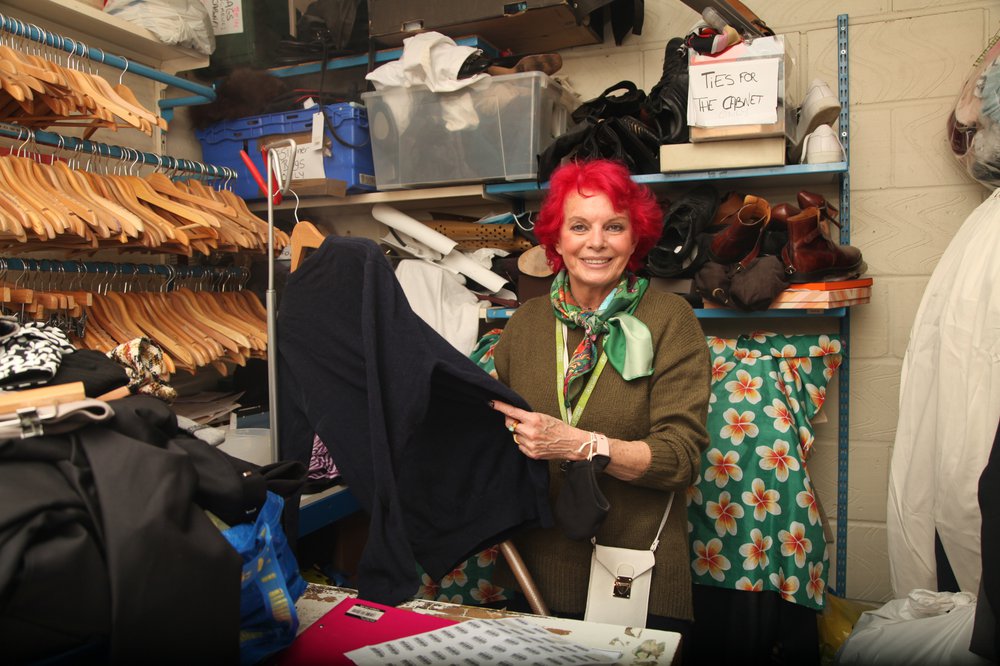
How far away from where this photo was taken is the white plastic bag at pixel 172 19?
2428 millimetres

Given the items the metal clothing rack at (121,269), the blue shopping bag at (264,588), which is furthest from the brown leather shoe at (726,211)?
the blue shopping bag at (264,588)

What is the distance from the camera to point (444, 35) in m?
2.54

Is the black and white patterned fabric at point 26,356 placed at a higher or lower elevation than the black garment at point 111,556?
higher

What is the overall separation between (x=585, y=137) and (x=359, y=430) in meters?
1.29

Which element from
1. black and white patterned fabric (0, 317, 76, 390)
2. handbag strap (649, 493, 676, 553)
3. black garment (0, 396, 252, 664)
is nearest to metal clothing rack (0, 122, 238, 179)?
black and white patterned fabric (0, 317, 76, 390)

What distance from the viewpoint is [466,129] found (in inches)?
98.5

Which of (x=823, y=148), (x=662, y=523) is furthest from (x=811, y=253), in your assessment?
(x=662, y=523)

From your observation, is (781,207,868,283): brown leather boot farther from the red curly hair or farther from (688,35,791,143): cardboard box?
the red curly hair

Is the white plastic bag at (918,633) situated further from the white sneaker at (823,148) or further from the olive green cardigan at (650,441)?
the white sneaker at (823,148)

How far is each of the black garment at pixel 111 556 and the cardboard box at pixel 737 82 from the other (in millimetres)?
1778

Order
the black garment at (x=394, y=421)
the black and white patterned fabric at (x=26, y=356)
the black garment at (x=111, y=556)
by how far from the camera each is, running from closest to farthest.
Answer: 1. the black garment at (x=111, y=556)
2. the black and white patterned fabric at (x=26, y=356)
3. the black garment at (x=394, y=421)

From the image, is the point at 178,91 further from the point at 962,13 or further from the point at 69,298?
the point at 962,13

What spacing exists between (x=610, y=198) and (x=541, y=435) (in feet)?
2.06

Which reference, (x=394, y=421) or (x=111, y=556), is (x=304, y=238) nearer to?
(x=394, y=421)
